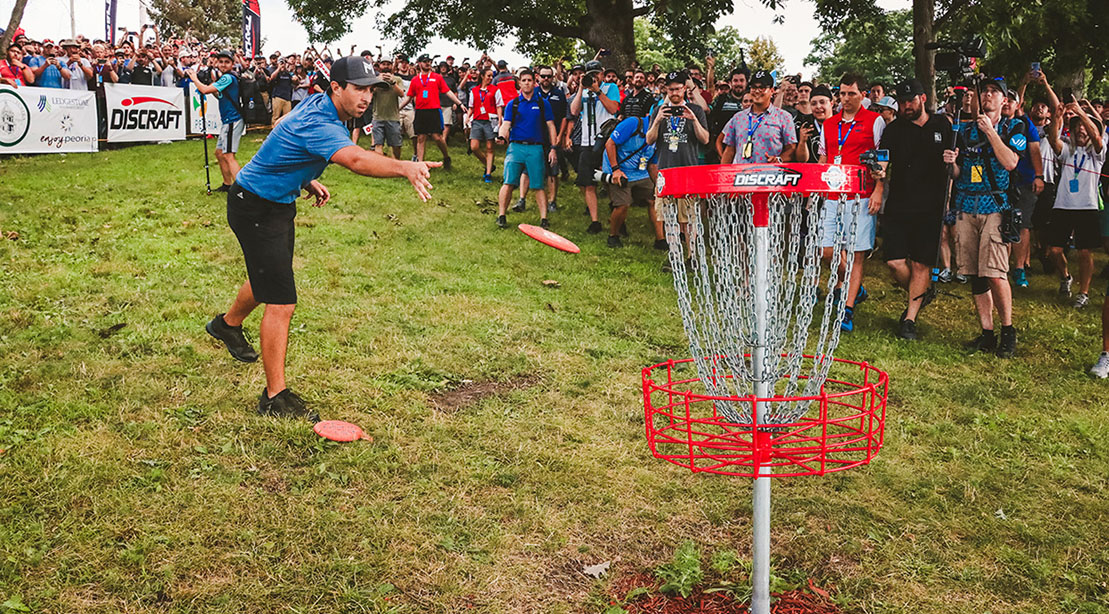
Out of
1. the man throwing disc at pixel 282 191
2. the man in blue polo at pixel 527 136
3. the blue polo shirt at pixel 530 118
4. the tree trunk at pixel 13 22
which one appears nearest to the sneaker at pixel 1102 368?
the man throwing disc at pixel 282 191

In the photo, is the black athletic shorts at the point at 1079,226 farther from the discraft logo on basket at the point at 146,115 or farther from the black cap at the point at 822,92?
the discraft logo on basket at the point at 146,115

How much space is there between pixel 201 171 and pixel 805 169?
13.6m

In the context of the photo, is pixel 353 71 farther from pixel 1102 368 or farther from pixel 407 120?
pixel 407 120

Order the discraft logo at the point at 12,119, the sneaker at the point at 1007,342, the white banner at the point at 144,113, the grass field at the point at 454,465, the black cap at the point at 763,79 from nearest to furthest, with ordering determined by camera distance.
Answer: the grass field at the point at 454,465 → the sneaker at the point at 1007,342 → the black cap at the point at 763,79 → the discraft logo at the point at 12,119 → the white banner at the point at 144,113

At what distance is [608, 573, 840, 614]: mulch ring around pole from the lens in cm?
363

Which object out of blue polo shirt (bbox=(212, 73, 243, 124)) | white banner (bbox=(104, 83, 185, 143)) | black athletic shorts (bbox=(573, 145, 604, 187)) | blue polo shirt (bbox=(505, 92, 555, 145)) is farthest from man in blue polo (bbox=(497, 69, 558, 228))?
white banner (bbox=(104, 83, 185, 143))

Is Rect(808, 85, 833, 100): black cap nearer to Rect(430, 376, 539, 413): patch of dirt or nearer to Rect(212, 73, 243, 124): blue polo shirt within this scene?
Rect(430, 376, 539, 413): patch of dirt

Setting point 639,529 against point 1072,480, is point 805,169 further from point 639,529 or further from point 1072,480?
point 1072,480

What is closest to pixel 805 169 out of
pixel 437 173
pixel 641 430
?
pixel 641 430

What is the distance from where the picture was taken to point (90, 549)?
3.78 meters

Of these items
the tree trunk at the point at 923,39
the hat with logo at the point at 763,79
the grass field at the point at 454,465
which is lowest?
the grass field at the point at 454,465

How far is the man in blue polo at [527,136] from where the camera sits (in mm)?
11258

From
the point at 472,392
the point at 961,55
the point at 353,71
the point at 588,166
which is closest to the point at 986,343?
the point at 961,55

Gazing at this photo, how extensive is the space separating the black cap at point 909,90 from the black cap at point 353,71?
505 cm
